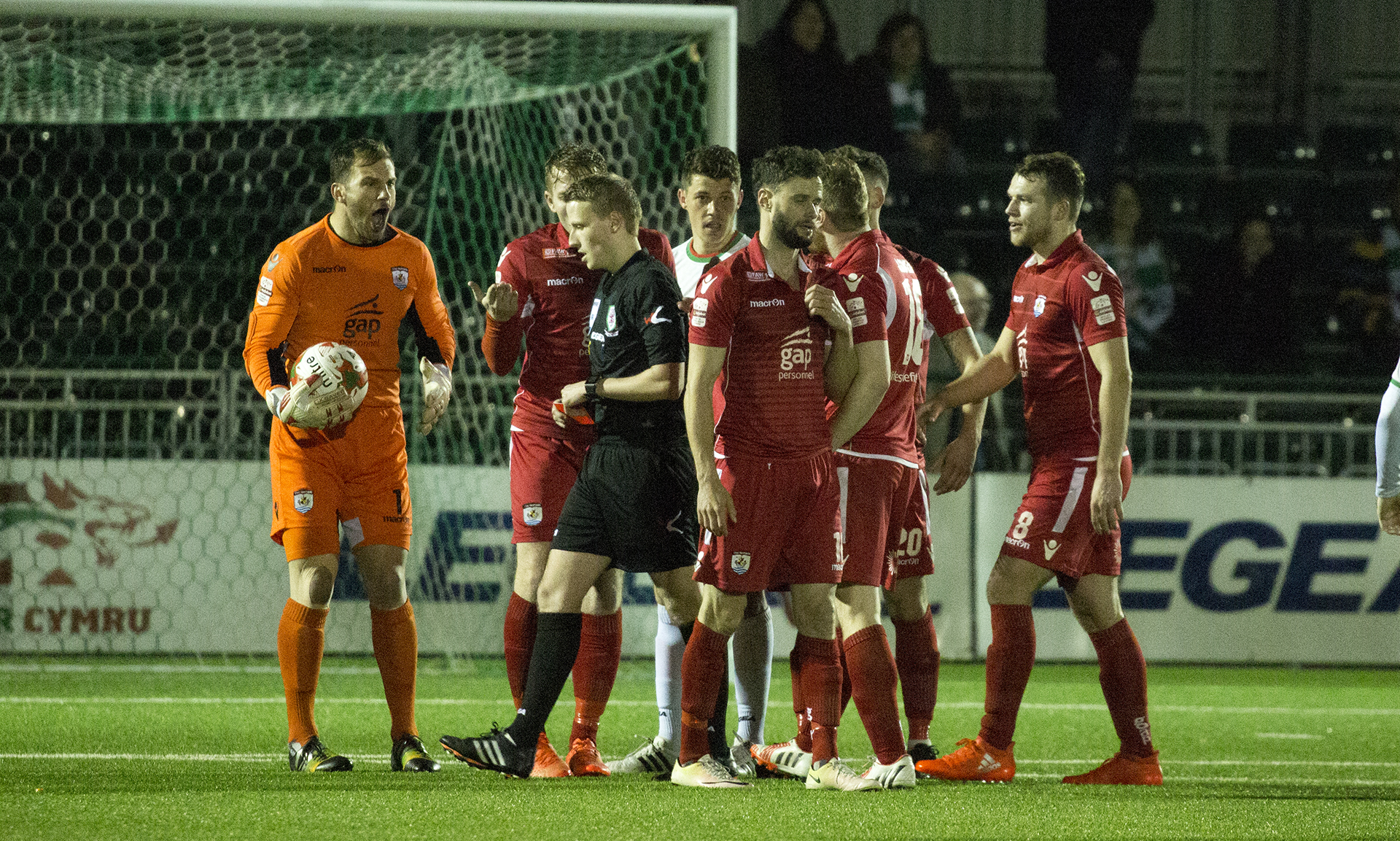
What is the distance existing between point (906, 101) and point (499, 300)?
30.0ft

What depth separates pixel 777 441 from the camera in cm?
486

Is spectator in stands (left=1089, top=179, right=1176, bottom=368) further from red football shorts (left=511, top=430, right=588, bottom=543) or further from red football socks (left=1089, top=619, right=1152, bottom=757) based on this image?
red football shorts (left=511, top=430, right=588, bottom=543)

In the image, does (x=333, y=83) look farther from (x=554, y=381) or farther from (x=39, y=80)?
(x=554, y=381)

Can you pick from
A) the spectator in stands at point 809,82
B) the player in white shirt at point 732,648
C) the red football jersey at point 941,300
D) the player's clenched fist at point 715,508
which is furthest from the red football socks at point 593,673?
the spectator in stands at point 809,82

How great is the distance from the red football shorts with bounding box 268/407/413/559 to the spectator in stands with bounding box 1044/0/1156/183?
9648 mm

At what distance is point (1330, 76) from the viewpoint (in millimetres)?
16422

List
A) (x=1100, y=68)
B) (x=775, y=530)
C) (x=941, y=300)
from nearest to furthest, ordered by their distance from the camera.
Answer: (x=775, y=530)
(x=941, y=300)
(x=1100, y=68)

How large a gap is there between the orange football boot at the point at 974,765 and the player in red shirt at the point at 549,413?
1.14m

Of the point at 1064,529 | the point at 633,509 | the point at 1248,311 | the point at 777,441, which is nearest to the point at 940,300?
the point at 1064,529

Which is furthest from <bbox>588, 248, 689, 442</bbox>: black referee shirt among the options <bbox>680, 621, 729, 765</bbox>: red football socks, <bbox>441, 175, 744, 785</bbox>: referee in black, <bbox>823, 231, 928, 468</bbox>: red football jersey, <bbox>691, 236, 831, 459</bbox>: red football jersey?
<bbox>680, 621, 729, 765</bbox>: red football socks

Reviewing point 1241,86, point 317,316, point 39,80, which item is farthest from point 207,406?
point 1241,86

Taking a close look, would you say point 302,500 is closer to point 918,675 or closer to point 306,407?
point 306,407

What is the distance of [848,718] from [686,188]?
2.70 meters

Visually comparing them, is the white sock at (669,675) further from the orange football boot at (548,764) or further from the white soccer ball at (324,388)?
the white soccer ball at (324,388)
